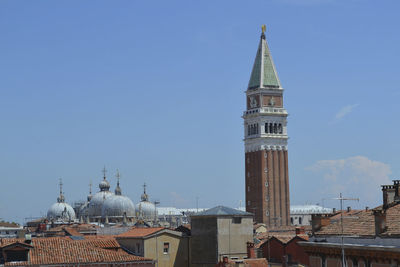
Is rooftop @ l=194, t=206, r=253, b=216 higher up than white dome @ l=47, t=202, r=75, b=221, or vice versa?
white dome @ l=47, t=202, r=75, b=221

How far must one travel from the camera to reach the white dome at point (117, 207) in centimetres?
12677

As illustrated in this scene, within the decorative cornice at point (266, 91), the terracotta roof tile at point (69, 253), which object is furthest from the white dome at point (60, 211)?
the terracotta roof tile at point (69, 253)

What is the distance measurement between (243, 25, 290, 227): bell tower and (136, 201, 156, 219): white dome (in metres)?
26.9

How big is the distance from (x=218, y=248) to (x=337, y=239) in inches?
692

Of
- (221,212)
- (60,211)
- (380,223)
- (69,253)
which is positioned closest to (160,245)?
(221,212)

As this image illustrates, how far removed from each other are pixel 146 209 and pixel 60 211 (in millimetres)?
16128

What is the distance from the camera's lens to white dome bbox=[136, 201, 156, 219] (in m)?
138

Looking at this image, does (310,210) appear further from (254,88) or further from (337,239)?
(337,239)

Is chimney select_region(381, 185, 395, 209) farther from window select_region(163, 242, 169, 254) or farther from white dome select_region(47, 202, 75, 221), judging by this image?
white dome select_region(47, 202, 75, 221)

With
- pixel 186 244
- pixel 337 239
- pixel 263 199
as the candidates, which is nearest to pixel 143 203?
pixel 263 199

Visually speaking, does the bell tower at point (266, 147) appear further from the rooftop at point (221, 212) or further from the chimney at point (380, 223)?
the chimney at point (380, 223)

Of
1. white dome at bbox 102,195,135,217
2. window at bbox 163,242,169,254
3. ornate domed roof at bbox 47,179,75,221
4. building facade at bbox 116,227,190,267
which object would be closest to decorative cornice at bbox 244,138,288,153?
white dome at bbox 102,195,135,217

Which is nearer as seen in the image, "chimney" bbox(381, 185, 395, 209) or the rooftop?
"chimney" bbox(381, 185, 395, 209)

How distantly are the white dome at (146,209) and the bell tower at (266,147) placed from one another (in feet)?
88.4
